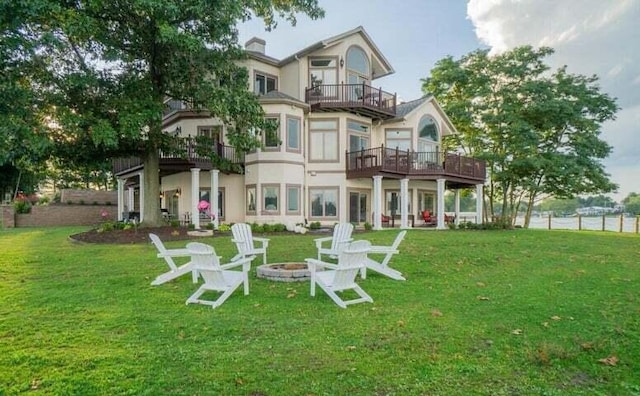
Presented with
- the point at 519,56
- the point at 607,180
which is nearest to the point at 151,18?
the point at 519,56

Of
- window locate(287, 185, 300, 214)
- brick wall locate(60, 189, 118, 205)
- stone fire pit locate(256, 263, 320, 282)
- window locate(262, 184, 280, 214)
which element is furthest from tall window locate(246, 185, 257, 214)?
brick wall locate(60, 189, 118, 205)

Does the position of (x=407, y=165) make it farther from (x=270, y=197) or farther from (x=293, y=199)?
(x=270, y=197)

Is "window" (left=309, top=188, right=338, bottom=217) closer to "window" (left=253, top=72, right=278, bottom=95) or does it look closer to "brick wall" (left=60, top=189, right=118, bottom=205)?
"window" (left=253, top=72, right=278, bottom=95)

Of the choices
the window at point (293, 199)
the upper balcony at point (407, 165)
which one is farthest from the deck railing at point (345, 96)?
the window at point (293, 199)

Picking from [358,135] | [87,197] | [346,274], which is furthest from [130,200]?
[346,274]

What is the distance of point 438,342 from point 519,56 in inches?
997

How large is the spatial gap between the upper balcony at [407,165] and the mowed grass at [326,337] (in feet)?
39.1

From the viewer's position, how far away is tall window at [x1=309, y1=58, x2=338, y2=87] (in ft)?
67.2

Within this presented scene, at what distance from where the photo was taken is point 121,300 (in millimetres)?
5977

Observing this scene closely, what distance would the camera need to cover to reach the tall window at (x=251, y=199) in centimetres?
1945

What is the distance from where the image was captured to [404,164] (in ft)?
66.2

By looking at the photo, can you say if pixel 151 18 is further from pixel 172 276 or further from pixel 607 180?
pixel 607 180

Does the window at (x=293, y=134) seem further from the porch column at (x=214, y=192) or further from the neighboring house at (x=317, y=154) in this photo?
the porch column at (x=214, y=192)

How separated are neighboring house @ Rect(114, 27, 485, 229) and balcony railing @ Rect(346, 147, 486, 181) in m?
0.05
